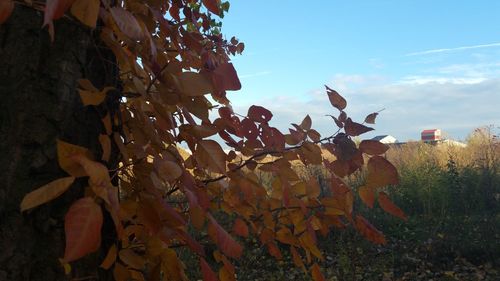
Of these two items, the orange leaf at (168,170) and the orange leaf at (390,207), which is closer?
the orange leaf at (168,170)

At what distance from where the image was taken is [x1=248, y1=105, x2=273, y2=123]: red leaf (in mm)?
1280

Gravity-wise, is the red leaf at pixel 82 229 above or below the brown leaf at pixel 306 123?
below

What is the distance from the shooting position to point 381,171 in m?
1.15

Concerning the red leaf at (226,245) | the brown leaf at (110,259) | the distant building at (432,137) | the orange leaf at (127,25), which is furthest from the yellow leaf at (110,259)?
the distant building at (432,137)

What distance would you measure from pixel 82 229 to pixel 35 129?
0.48 m

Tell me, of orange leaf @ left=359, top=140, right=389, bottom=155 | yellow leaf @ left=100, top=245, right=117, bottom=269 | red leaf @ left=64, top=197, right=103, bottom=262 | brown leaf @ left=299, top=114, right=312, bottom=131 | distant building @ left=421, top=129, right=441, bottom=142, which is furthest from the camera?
distant building @ left=421, top=129, right=441, bottom=142

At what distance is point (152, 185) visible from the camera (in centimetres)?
97

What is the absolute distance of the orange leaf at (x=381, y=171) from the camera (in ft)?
3.75

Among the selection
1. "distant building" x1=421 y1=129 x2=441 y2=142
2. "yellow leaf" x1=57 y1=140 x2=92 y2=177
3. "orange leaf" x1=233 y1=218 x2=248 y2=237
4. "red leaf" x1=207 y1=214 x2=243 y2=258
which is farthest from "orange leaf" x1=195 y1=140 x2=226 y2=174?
"distant building" x1=421 y1=129 x2=441 y2=142

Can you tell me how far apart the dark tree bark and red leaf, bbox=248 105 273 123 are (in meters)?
0.40

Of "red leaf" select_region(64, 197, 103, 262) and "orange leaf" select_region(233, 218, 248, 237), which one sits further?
"orange leaf" select_region(233, 218, 248, 237)

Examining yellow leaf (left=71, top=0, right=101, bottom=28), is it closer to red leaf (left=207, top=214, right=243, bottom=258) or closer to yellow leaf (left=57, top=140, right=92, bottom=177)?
yellow leaf (left=57, top=140, right=92, bottom=177)

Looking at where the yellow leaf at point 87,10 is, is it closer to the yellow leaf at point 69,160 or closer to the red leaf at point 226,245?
the yellow leaf at point 69,160

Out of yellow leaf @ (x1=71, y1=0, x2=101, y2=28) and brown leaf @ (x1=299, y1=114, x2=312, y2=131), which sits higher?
yellow leaf @ (x1=71, y1=0, x2=101, y2=28)
